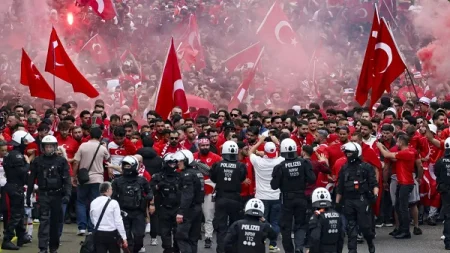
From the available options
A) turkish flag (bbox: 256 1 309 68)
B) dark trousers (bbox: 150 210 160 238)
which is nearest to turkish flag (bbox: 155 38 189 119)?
dark trousers (bbox: 150 210 160 238)

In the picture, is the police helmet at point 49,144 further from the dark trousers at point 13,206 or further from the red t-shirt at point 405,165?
the red t-shirt at point 405,165

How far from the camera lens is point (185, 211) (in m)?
19.4

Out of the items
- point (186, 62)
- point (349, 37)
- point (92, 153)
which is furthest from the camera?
point (349, 37)

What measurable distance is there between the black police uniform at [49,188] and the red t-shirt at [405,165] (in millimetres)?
5449

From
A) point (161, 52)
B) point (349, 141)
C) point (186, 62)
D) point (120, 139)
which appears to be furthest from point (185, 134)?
point (161, 52)

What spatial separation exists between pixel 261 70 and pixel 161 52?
4357 millimetres

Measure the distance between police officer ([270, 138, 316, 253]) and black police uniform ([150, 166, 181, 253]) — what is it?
1.46 meters

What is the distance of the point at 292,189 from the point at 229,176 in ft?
3.14

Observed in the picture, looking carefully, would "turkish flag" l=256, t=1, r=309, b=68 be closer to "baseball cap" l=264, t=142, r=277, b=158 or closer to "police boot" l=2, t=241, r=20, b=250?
"baseball cap" l=264, t=142, r=277, b=158

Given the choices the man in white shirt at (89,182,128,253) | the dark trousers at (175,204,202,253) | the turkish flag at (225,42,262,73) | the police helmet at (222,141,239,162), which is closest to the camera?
the man in white shirt at (89,182,128,253)

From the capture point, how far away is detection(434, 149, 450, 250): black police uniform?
20.7m

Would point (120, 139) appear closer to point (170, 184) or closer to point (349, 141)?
point (170, 184)

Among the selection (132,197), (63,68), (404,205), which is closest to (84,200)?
(132,197)

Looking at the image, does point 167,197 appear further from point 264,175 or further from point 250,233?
point 250,233
